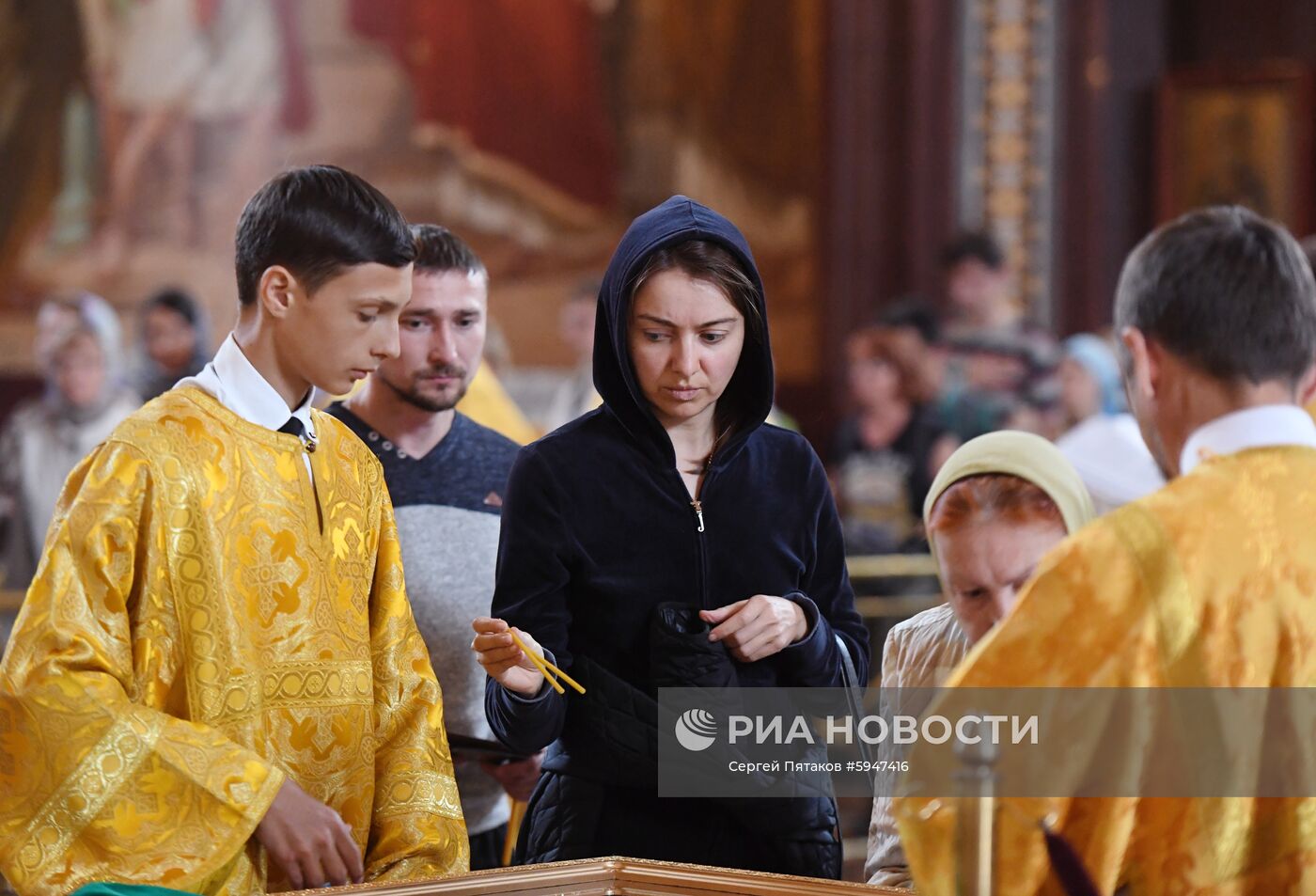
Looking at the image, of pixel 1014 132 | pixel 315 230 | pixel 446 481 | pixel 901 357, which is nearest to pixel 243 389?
pixel 315 230

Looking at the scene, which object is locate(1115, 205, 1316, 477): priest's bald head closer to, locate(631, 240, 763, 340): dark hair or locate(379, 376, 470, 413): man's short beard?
locate(631, 240, 763, 340): dark hair

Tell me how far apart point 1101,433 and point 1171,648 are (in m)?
4.52

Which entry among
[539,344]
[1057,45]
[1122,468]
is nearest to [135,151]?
[539,344]

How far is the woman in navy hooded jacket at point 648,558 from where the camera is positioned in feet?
7.92

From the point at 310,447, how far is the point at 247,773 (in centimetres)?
51

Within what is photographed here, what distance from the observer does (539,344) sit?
10672 millimetres

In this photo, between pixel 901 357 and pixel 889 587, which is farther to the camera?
pixel 901 357

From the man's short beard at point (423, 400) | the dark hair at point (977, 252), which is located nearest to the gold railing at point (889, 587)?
the dark hair at point (977, 252)

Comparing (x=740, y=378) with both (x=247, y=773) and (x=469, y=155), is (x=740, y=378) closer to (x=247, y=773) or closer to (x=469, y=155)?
(x=247, y=773)

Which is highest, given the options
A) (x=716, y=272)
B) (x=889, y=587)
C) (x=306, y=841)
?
(x=716, y=272)

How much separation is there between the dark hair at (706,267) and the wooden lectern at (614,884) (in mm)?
820

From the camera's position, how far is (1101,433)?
6297mm

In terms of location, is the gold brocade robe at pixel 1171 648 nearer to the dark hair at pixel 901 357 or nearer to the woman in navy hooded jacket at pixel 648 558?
the woman in navy hooded jacket at pixel 648 558

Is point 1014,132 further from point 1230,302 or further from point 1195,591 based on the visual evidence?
point 1195,591
